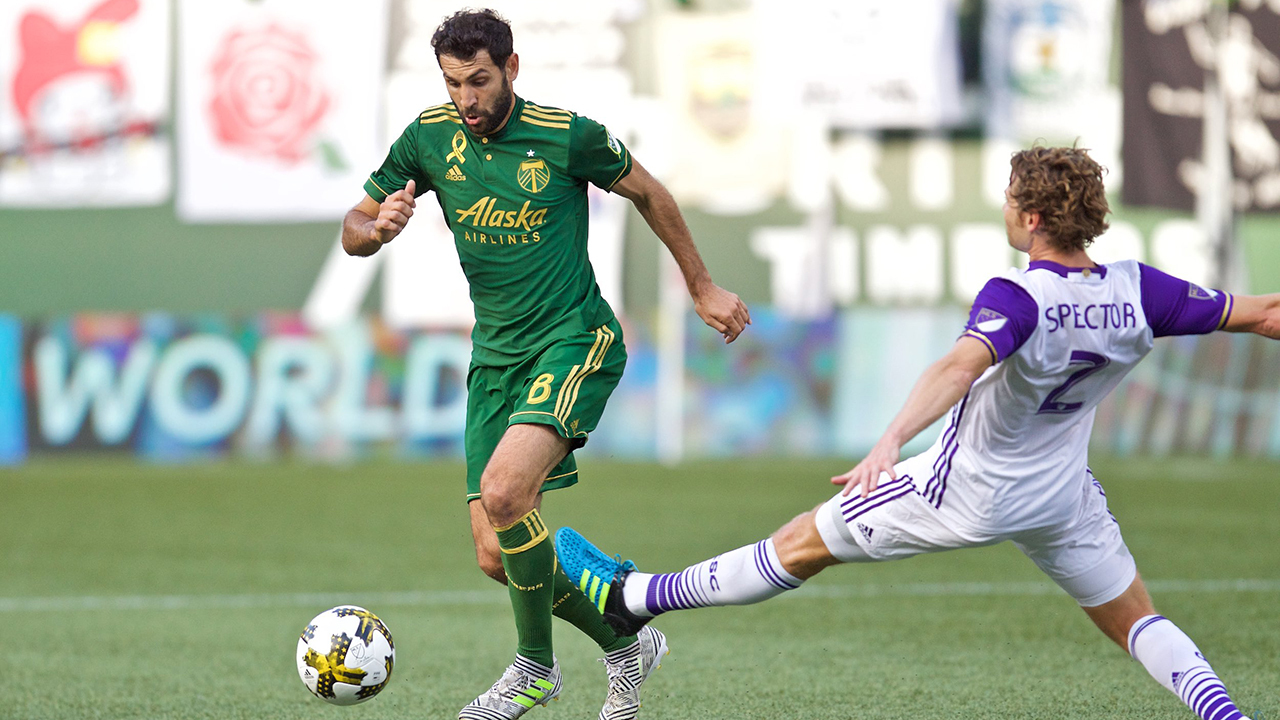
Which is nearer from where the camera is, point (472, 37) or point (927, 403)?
point (927, 403)

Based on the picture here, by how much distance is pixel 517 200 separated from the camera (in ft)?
15.3

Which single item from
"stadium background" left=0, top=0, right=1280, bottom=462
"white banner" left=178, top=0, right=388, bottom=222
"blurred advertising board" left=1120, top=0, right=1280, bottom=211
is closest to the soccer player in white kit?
"stadium background" left=0, top=0, right=1280, bottom=462

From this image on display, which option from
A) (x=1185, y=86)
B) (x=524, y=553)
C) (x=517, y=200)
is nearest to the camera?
(x=524, y=553)

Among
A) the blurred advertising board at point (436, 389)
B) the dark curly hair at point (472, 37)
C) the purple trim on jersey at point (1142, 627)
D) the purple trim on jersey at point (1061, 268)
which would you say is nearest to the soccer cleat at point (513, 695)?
the purple trim on jersey at point (1142, 627)

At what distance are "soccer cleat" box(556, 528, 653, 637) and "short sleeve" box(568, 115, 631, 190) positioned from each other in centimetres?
109

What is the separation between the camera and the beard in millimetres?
4559

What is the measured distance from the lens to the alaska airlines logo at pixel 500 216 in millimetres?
4664

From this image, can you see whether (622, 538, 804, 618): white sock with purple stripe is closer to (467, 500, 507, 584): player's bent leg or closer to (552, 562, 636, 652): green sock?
(552, 562, 636, 652): green sock

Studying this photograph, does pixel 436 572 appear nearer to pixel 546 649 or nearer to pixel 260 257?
pixel 546 649

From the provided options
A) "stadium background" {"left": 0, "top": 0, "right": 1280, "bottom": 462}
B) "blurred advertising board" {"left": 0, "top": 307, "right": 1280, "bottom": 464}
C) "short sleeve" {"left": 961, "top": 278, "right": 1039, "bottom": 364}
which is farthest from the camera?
"stadium background" {"left": 0, "top": 0, "right": 1280, "bottom": 462}

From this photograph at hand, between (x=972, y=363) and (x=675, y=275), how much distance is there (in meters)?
12.1

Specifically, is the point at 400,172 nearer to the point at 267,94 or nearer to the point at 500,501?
the point at 500,501

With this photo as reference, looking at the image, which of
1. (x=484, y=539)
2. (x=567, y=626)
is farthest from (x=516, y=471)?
(x=567, y=626)

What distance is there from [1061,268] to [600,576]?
5.46 feet
